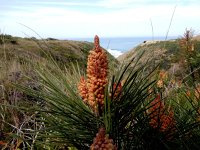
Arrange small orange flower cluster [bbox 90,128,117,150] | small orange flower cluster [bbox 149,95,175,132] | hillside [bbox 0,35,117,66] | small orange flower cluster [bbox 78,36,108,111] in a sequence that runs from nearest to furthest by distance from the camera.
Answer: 1. small orange flower cluster [bbox 90,128,117,150]
2. small orange flower cluster [bbox 78,36,108,111]
3. small orange flower cluster [bbox 149,95,175,132]
4. hillside [bbox 0,35,117,66]

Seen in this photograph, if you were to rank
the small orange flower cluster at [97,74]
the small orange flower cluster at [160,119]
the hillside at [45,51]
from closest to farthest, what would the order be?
the small orange flower cluster at [97,74], the small orange flower cluster at [160,119], the hillside at [45,51]

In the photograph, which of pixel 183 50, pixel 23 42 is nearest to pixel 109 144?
Result: pixel 183 50

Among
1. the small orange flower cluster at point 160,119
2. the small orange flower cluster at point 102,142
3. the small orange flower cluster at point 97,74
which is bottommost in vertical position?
the small orange flower cluster at point 160,119

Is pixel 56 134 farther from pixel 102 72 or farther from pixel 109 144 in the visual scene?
pixel 109 144

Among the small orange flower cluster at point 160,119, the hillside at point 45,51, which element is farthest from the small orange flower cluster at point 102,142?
the small orange flower cluster at point 160,119

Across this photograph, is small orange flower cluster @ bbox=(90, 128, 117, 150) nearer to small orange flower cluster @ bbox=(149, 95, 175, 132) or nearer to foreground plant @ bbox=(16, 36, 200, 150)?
foreground plant @ bbox=(16, 36, 200, 150)

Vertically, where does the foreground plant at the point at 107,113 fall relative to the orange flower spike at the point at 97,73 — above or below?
Result: below

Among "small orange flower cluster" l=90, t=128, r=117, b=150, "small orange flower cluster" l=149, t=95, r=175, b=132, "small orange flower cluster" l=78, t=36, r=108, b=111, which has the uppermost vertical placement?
"small orange flower cluster" l=78, t=36, r=108, b=111

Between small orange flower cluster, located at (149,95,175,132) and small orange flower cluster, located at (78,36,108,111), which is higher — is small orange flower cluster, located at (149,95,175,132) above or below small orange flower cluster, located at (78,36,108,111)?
below

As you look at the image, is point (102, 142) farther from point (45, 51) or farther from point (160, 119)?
point (45, 51)

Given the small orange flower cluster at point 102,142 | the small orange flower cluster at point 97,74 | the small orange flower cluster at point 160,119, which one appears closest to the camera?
the small orange flower cluster at point 102,142

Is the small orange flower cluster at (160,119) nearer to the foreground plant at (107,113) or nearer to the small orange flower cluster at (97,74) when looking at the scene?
the foreground plant at (107,113)

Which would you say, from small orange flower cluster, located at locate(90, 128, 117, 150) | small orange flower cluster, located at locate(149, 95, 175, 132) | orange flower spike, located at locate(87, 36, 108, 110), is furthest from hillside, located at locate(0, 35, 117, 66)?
small orange flower cluster, located at locate(90, 128, 117, 150)

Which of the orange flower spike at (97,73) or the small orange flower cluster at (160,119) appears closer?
the orange flower spike at (97,73)
